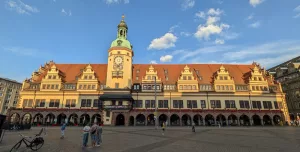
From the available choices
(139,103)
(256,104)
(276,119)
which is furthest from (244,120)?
(139,103)

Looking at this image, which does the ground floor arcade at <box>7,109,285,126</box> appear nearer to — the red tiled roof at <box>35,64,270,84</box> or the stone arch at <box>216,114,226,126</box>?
the stone arch at <box>216,114,226,126</box>

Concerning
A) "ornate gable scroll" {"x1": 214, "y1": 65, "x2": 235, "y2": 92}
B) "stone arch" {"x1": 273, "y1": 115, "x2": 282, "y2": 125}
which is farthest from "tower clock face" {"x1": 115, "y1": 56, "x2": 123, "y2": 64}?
"stone arch" {"x1": 273, "y1": 115, "x2": 282, "y2": 125}

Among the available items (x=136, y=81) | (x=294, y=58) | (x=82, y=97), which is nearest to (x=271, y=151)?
(x=136, y=81)

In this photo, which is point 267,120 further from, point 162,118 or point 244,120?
point 162,118

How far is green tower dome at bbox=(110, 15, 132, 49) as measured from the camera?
149 ft

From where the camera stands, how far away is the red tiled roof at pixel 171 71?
149 feet

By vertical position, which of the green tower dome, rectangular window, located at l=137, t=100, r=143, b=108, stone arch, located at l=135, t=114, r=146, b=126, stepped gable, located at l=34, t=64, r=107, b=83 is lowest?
stone arch, located at l=135, t=114, r=146, b=126

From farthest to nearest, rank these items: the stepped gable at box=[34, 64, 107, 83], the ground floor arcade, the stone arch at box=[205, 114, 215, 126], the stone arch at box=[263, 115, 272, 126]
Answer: the stepped gable at box=[34, 64, 107, 83] → the stone arch at box=[263, 115, 272, 126] → the stone arch at box=[205, 114, 215, 126] → the ground floor arcade

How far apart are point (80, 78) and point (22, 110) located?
1451cm

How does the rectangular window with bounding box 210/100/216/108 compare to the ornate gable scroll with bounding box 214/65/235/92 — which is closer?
the rectangular window with bounding box 210/100/216/108

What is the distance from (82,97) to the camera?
42.1 metres

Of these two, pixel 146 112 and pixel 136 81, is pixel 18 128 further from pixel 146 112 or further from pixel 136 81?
pixel 136 81

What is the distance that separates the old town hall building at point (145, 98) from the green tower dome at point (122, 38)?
269 mm

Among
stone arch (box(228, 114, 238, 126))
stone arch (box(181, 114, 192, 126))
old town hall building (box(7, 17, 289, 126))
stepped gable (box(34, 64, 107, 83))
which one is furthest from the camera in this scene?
stepped gable (box(34, 64, 107, 83))
